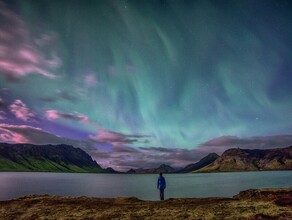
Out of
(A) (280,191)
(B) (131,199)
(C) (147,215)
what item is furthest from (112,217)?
(A) (280,191)

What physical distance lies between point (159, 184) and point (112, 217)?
18615mm

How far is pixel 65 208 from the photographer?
3716 centimetres

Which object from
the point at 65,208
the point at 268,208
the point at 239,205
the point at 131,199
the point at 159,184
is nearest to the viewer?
the point at 268,208

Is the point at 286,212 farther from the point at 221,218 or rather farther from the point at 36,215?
the point at 36,215

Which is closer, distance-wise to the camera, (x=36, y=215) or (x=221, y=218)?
(x=221, y=218)

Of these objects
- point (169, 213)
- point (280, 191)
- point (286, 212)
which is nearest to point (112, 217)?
point (169, 213)

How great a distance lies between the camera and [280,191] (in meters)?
42.2

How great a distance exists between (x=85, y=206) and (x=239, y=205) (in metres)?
19.9

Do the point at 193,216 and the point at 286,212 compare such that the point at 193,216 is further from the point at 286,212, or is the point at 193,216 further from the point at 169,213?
the point at 286,212

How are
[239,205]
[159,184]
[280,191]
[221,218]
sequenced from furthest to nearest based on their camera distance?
[159,184] < [280,191] < [239,205] < [221,218]

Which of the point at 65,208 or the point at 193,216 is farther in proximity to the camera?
the point at 65,208

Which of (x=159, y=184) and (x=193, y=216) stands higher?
(x=159, y=184)

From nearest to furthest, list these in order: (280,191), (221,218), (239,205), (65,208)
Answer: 1. (221,218)
2. (239,205)
3. (65,208)
4. (280,191)

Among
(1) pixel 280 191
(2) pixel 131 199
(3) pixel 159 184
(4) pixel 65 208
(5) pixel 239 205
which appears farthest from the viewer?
(3) pixel 159 184
